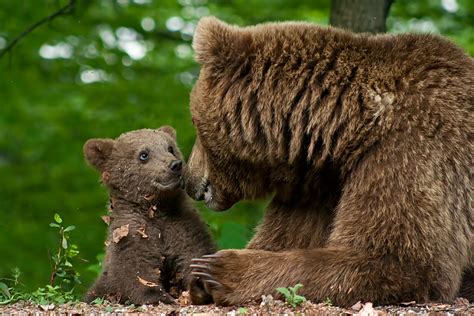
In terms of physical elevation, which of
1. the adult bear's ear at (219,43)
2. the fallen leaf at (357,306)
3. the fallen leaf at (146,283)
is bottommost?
the fallen leaf at (146,283)

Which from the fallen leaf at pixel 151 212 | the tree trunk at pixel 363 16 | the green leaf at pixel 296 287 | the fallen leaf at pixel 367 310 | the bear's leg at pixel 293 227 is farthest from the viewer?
the tree trunk at pixel 363 16

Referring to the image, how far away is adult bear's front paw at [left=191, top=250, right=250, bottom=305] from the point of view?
4961 millimetres

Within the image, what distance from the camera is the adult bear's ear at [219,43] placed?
5457 millimetres

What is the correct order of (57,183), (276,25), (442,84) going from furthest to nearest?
(57,183) < (276,25) < (442,84)

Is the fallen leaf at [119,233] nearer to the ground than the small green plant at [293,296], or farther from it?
farther from it

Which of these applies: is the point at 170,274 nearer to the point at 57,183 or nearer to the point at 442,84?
the point at 442,84

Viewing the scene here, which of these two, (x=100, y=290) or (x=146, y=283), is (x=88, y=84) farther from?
(x=146, y=283)

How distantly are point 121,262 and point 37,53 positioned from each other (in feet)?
21.2

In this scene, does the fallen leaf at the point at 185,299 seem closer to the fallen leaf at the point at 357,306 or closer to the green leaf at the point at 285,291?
the green leaf at the point at 285,291

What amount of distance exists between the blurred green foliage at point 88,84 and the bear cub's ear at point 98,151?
4016mm

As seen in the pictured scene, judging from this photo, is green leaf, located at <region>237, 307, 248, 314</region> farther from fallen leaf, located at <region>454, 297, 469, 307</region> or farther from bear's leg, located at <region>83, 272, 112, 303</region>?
fallen leaf, located at <region>454, 297, 469, 307</region>

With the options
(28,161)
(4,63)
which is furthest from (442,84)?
(28,161)

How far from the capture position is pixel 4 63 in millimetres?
11438

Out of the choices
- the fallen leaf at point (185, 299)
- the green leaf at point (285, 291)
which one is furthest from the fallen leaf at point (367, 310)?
the fallen leaf at point (185, 299)
